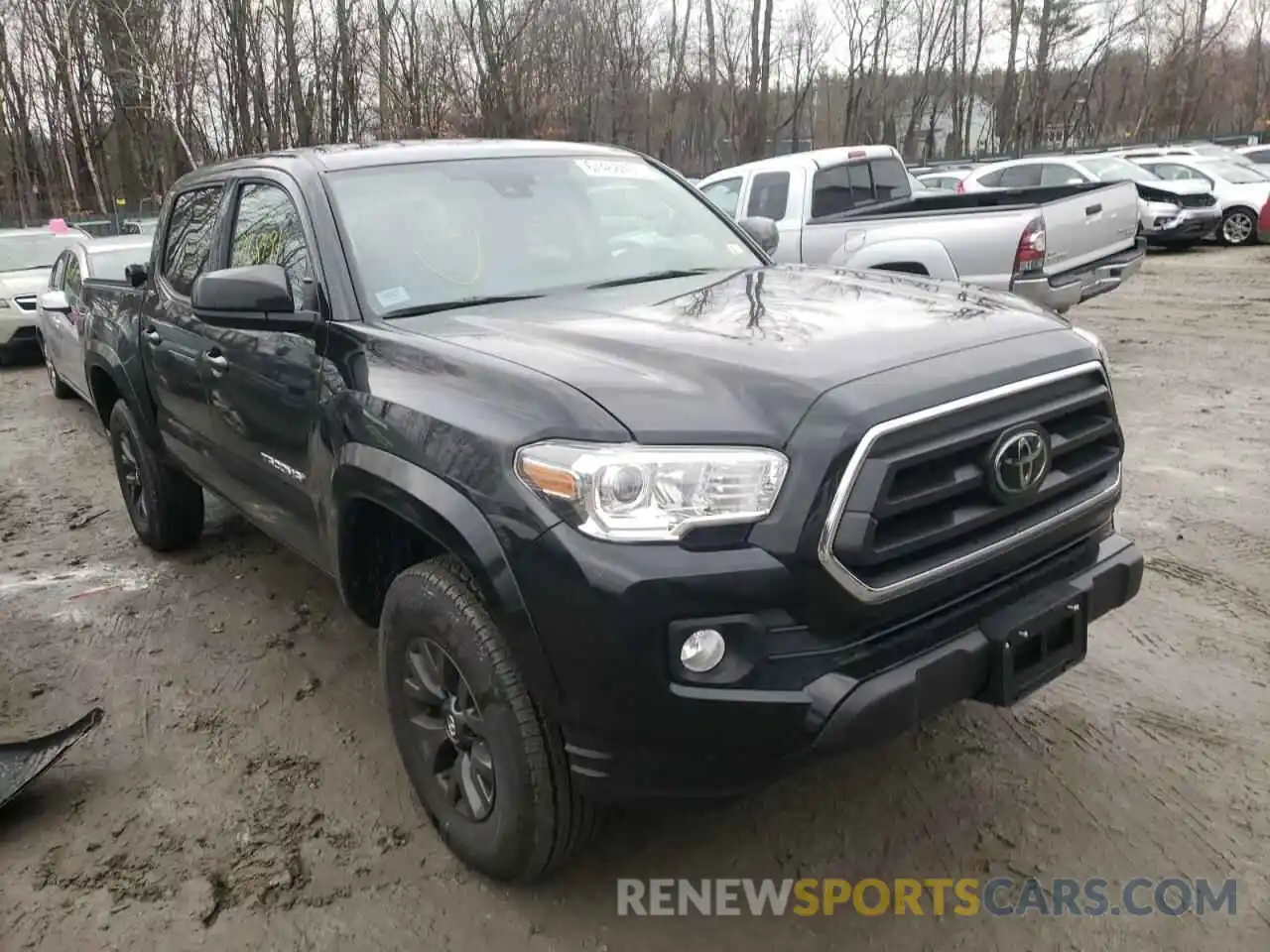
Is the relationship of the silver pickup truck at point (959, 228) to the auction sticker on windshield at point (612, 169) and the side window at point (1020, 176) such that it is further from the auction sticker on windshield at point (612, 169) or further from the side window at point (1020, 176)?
the side window at point (1020, 176)

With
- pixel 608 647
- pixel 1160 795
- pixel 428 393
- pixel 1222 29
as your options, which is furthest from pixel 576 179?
pixel 1222 29

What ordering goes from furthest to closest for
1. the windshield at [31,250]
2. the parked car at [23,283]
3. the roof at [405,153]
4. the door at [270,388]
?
the windshield at [31,250] → the parked car at [23,283] → the roof at [405,153] → the door at [270,388]

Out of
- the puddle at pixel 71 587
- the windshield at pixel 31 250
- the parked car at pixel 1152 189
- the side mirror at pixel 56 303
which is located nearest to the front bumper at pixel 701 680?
the puddle at pixel 71 587

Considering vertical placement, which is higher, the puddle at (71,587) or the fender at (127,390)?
the fender at (127,390)

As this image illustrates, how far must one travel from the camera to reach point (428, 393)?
2494 millimetres

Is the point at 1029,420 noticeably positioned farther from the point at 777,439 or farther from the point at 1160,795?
the point at 1160,795

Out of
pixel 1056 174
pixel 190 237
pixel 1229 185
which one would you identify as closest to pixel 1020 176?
pixel 1056 174

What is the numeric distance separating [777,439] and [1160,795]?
1711 millimetres

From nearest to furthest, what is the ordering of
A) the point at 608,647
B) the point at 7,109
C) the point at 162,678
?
the point at 608,647
the point at 162,678
the point at 7,109

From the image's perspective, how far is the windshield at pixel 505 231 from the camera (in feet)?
10.3

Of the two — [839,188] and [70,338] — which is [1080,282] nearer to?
[839,188]

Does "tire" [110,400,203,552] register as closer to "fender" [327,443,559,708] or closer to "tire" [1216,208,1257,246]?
"fender" [327,443,559,708]

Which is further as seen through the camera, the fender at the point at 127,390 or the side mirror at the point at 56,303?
the side mirror at the point at 56,303

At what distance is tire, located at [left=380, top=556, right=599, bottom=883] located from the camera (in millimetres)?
2299
